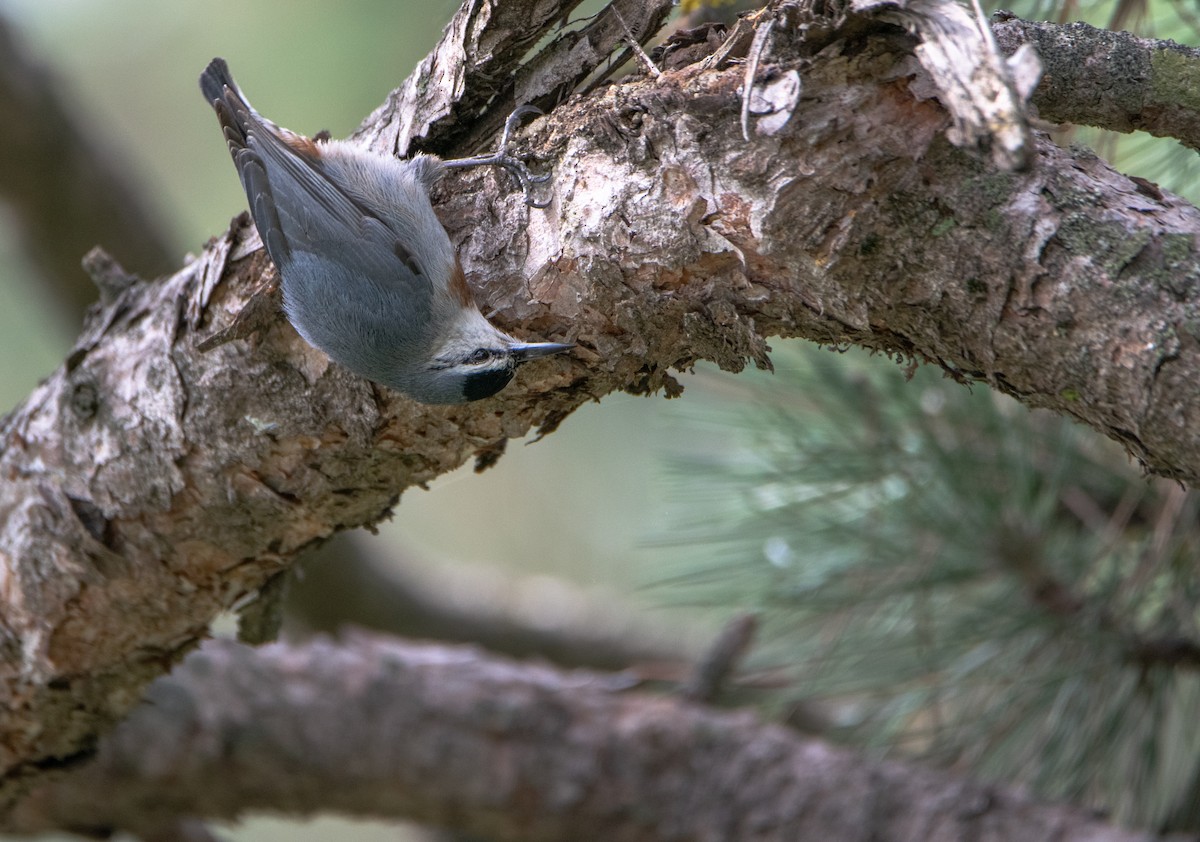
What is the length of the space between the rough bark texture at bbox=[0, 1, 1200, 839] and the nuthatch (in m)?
0.04

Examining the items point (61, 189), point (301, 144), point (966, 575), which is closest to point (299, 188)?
point (301, 144)

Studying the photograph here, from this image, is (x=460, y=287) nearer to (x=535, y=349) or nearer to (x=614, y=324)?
(x=535, y=349)

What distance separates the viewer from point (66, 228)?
296cm

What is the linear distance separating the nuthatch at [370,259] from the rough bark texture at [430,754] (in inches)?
36.9

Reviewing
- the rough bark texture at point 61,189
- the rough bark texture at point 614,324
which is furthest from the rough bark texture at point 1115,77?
the rough bark texture at point 61,189

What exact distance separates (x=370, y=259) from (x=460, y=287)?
491 mm

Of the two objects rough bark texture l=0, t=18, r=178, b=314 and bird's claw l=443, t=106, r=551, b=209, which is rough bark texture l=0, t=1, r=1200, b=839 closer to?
bird's claw l=443, t=106, r=551, b=209

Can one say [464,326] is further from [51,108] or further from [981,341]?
[51,108]

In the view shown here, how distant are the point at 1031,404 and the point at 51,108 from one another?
2710mm

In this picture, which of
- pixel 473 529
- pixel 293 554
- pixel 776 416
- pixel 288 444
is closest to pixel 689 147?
pixel 288 444

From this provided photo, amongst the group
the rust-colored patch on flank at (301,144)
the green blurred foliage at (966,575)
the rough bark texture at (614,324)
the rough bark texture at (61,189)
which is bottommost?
the green blurred foliage at (966,575)

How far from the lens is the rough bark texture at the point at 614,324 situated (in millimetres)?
1032

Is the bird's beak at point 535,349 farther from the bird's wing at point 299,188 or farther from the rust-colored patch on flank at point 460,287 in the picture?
the bird's wing at point 299,188

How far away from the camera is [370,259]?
1.92 m
